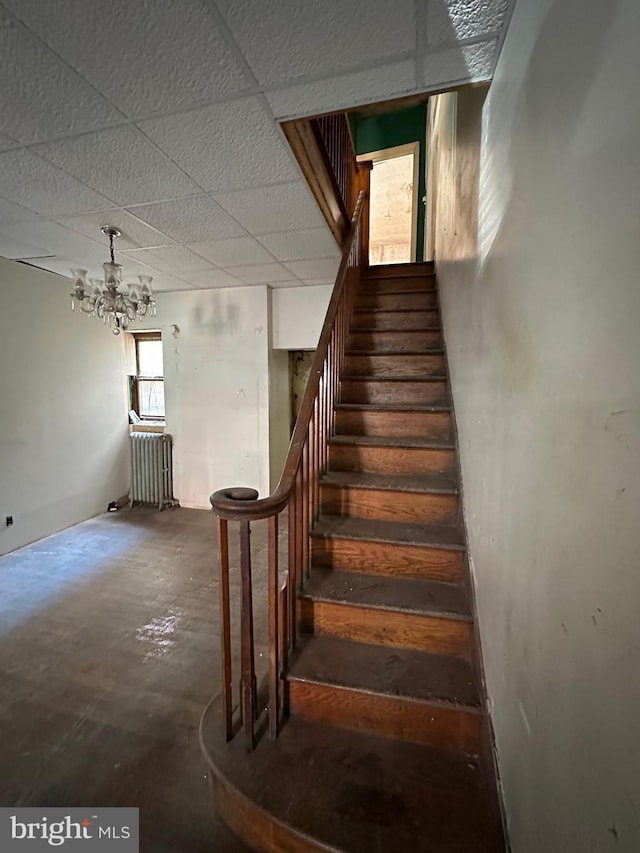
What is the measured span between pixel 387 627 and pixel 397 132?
6602mm

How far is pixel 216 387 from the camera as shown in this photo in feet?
14.9

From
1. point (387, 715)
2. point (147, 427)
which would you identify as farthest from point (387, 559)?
point (147, 427)

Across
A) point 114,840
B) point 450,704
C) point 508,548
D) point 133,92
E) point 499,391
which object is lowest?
point 114,840

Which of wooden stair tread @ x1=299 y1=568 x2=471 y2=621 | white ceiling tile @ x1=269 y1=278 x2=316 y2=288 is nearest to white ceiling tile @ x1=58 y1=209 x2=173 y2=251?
white ceiling tile @ x1=269 y1=278 x2=316 y2=288

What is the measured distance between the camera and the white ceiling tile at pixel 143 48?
1.14m

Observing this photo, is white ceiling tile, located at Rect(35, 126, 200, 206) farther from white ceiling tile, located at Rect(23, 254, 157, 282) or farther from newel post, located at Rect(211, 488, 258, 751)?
newel post, located at Rect(211, 488, 258, 751)

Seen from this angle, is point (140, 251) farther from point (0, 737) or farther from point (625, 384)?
point (625, 384)

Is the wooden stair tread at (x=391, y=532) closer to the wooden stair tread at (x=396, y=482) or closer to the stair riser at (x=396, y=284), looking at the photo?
the wooden stair tread at (x=396, y=482)

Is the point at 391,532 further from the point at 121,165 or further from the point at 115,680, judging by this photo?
the point at 121,165

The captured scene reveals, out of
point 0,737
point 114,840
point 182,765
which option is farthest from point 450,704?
point 0,737

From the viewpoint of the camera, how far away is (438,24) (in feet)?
4.03

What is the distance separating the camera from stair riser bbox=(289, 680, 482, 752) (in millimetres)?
1323

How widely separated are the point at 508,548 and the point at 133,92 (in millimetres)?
2145

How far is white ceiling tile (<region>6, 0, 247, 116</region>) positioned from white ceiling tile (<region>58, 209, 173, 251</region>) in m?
1.16
